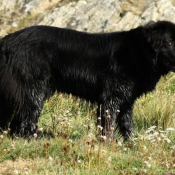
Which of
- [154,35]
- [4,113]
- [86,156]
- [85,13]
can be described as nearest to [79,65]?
[154,35]

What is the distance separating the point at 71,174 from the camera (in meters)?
5.60

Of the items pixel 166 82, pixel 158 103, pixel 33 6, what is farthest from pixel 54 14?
pixel 158 103

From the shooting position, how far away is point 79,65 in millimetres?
7664

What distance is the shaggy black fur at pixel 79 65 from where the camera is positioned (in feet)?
24.7

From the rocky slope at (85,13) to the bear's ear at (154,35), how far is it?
585 cm

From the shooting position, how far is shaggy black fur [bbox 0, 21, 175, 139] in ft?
24.7

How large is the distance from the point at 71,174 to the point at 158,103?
407cm

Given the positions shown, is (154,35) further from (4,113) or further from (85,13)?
(85,13)

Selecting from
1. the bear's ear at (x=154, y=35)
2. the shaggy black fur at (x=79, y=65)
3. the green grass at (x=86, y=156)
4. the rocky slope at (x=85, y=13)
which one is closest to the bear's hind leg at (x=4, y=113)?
the shaggy black fur at (x=79, y=65)

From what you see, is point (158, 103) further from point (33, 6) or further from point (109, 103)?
point (33, 6)

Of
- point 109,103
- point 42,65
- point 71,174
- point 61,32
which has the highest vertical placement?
point 61,32

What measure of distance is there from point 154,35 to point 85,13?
6.42 m

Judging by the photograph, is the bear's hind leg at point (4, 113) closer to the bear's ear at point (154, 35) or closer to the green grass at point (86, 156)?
the green grass at point (86, 156)

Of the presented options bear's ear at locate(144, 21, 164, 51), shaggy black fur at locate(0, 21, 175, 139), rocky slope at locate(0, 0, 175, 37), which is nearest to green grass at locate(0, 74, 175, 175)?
shaggy black fur at locate(0, 21, 175, 139)
